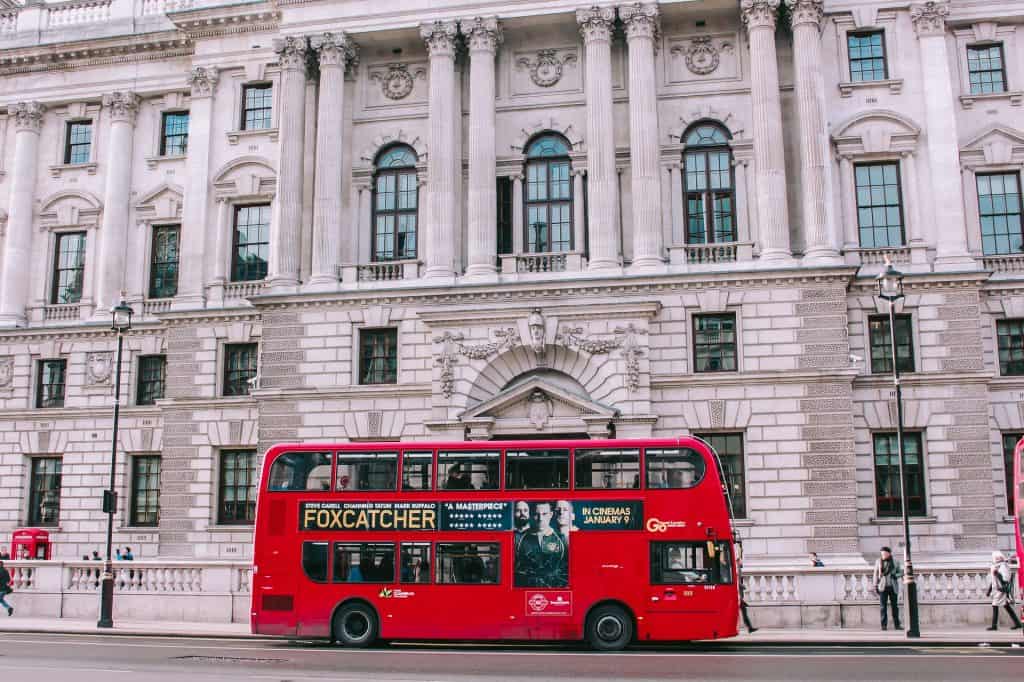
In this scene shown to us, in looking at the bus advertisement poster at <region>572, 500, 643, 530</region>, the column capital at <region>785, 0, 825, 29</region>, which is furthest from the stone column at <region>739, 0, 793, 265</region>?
the bus advertisement poster at <region>572, 500, 643, 530</region>

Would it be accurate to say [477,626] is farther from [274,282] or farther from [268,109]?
[268,109]

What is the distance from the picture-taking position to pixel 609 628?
71.1 ft

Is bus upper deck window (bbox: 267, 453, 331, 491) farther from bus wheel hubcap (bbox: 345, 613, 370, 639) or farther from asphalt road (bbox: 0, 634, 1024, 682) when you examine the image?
asphalt road (bbox: 0, 634, 1024, 682)

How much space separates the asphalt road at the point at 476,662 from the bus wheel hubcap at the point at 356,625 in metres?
0.59

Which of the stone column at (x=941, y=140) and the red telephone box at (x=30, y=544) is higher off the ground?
the stone column at (x=941, y=140)

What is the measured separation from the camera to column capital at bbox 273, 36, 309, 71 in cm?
3747

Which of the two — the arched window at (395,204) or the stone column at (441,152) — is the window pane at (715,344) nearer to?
the stone column at (441,152)

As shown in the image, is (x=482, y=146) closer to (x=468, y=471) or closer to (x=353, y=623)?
(x=468, y=471)

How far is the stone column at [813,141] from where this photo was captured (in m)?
33.0

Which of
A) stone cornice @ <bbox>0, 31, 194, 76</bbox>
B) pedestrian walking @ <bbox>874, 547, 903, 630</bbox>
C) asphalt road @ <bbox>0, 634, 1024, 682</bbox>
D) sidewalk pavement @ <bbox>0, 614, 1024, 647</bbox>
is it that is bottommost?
sidewalk pavement @ <bbox>0, 614, 1024, 647</bbox>

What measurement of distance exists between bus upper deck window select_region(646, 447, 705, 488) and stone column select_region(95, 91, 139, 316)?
2752 centimetres

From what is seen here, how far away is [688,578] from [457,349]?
14.0 meters

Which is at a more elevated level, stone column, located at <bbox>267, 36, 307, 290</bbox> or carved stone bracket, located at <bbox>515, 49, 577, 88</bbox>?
carved stone bracket, located at <bbox>515, 49, 577, 88</bbox>

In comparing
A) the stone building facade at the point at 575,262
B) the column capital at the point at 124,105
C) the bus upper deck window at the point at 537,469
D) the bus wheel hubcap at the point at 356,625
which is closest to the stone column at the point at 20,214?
the stone building facade at the point at 575,262
